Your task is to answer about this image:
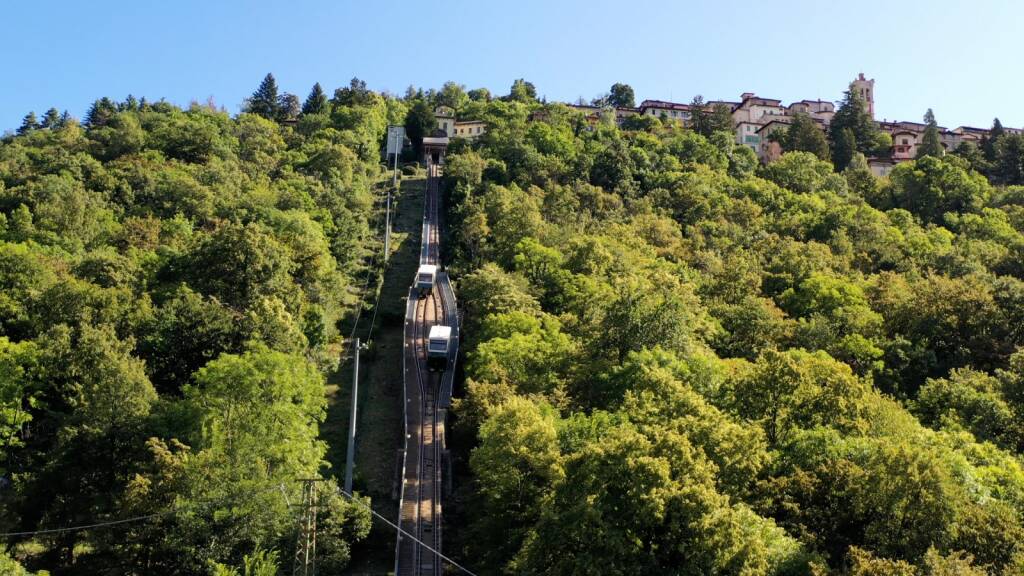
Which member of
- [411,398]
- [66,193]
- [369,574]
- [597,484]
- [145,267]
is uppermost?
[66,193]

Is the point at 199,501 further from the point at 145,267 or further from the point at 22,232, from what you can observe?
the point at 22,232

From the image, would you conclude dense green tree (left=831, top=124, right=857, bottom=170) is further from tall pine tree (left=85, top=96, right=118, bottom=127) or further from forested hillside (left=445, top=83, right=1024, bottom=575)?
tall pine tree (left=85, top=96, right=118, bottom=127)

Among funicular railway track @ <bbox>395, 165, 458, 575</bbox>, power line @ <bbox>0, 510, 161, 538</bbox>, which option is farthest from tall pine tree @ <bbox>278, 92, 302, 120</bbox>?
power line @ <bbox>0, 510, 161, 538</bbox>

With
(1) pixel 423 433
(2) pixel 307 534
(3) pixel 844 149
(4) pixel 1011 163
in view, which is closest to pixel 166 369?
(1) pixel 423 433

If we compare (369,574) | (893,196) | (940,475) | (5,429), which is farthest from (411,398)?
(893,196)

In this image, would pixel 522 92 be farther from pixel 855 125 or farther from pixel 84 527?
pixel 84 527
